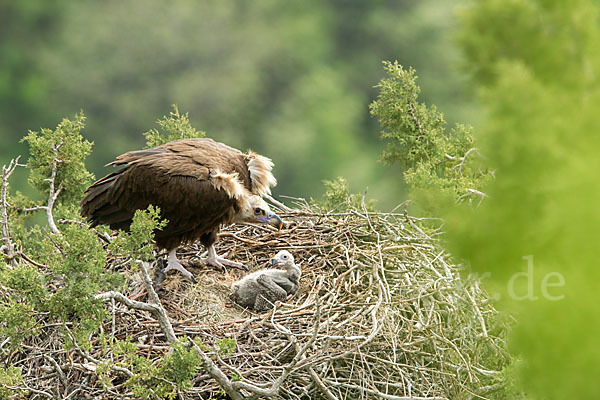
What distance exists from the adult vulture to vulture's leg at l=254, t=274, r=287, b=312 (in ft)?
1.80

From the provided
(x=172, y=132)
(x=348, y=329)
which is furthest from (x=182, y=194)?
(x=348, y=329)

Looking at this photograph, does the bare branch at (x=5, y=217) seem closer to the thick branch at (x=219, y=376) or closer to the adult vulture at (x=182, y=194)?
the adult vulture at (x=182, y=194)

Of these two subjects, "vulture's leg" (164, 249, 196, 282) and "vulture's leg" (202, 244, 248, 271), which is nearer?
"vulture's leg" (164, 249, 196, 282)

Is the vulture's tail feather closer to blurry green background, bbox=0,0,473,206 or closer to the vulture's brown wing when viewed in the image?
the vulture's brown wing

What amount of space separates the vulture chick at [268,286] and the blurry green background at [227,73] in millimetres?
14230

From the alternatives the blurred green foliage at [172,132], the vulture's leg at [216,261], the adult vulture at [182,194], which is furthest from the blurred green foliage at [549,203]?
the blurred green foliage at [172,132]

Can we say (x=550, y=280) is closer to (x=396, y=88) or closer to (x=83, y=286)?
(x=83, y=286)

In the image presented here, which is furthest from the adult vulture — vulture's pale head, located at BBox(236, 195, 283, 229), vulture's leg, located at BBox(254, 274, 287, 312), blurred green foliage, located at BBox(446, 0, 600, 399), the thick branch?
blurred green foliage, located at BBox(446, 0, 600, 399)

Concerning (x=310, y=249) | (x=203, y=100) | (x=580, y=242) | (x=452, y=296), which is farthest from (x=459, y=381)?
(x=203, y=100)

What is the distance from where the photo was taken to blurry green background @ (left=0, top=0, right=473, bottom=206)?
20391mm

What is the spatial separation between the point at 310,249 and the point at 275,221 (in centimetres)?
29

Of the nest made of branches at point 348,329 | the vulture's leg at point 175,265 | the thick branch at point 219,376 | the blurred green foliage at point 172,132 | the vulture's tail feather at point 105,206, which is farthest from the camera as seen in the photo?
the blurred green foliage at point 172,132

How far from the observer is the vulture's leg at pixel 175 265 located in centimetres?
436

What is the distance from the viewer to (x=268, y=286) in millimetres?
3939
